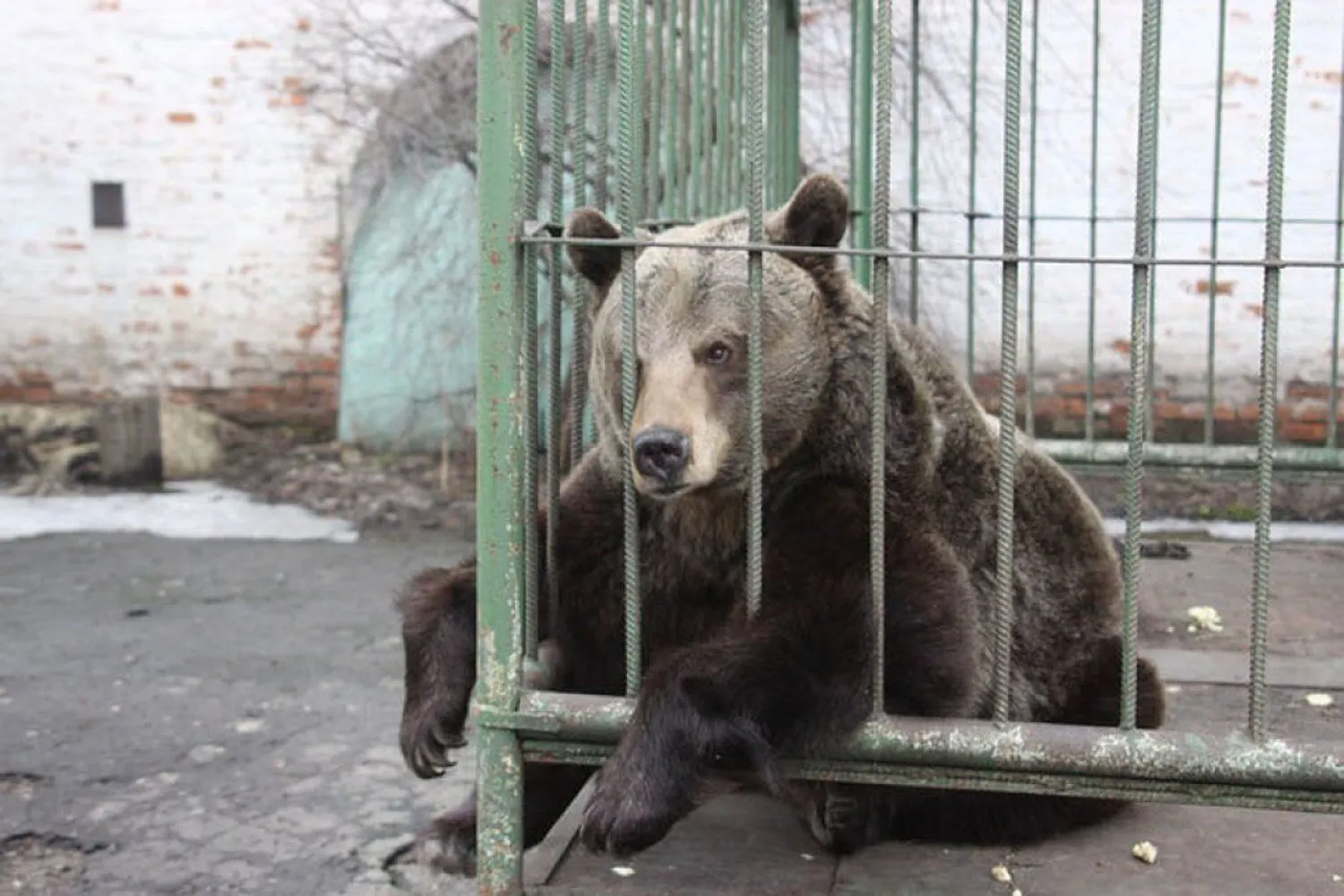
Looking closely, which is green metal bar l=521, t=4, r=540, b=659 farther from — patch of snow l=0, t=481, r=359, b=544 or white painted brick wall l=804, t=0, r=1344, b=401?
white painted brick wall l=804, t=0, r=1344, b=401

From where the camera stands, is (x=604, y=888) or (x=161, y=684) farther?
(x=161, y=684)

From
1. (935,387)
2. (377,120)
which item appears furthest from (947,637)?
(377,120)

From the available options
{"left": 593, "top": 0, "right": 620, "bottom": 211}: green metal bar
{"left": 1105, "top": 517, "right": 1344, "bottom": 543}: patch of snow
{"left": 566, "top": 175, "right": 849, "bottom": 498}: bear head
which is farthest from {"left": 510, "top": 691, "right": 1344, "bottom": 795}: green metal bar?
{"left": 1105, "top": 517, "right": 1344, "bottom": 543}: patch of snow

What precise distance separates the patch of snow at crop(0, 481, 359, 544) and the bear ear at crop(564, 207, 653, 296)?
522 centimetres

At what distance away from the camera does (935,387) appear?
10.5 ft

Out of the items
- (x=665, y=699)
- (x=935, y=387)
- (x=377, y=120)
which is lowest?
(x=665, y=699)

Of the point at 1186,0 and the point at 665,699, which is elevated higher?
the point at 1186,0

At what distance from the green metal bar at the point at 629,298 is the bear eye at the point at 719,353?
201mm

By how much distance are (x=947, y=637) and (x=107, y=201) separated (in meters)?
8.21

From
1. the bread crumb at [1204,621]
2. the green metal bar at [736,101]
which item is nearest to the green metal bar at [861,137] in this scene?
the green metal bar at [736,101]

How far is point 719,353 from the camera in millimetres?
2887

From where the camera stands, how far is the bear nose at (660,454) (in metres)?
2.63

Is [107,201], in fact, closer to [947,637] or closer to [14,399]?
[14,399]

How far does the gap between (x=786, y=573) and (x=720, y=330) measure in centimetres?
46
